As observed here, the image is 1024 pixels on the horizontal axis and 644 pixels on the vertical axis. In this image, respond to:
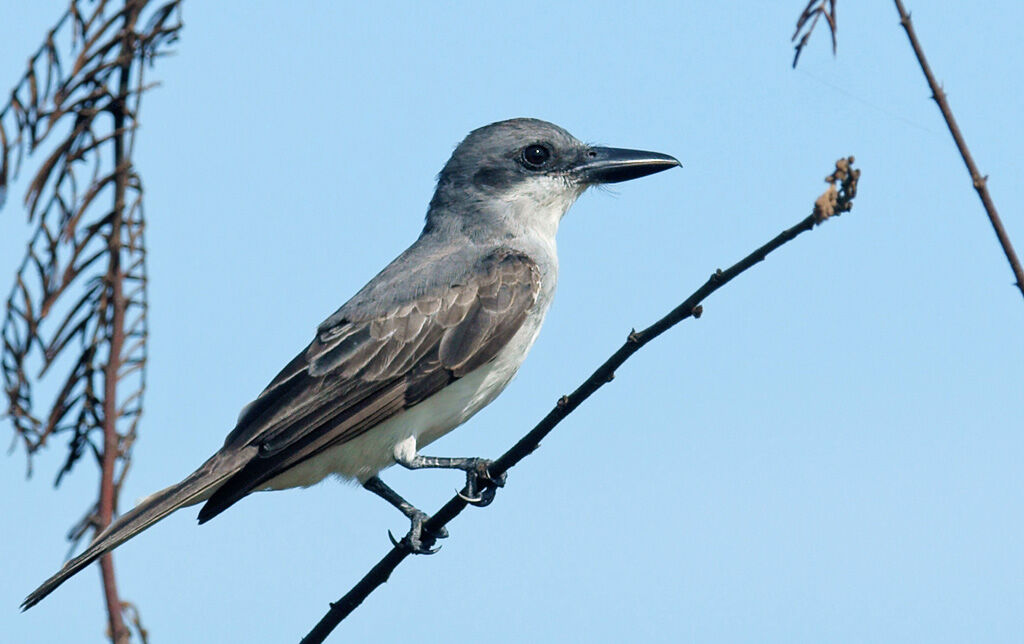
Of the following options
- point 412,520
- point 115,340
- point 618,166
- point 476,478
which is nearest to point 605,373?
point 115,340

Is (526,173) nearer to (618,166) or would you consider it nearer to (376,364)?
(618,166)

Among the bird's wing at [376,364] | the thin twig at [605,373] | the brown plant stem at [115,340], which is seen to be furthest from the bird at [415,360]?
the brown plant stem at [115,340]

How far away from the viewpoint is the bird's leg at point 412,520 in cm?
591

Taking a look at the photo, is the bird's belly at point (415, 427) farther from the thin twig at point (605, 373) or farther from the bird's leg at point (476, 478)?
the thin twig at point (605, 373)

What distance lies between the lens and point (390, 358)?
21.5 feet

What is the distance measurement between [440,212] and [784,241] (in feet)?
16.2

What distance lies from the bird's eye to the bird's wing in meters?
0.89

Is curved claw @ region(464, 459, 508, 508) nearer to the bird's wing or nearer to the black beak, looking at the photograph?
the bird's wing

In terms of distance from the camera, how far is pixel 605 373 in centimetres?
379

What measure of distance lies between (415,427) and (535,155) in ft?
6.91

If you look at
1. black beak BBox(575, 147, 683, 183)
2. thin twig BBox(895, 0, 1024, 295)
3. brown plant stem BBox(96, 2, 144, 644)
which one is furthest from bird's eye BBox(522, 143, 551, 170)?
thin twig BBox(895, 0, 1024, 295)

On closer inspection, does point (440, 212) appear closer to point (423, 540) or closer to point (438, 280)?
point (438, 280)

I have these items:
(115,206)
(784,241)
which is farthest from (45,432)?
(784,241)

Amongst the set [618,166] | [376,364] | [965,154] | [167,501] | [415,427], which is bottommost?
[965,154]
